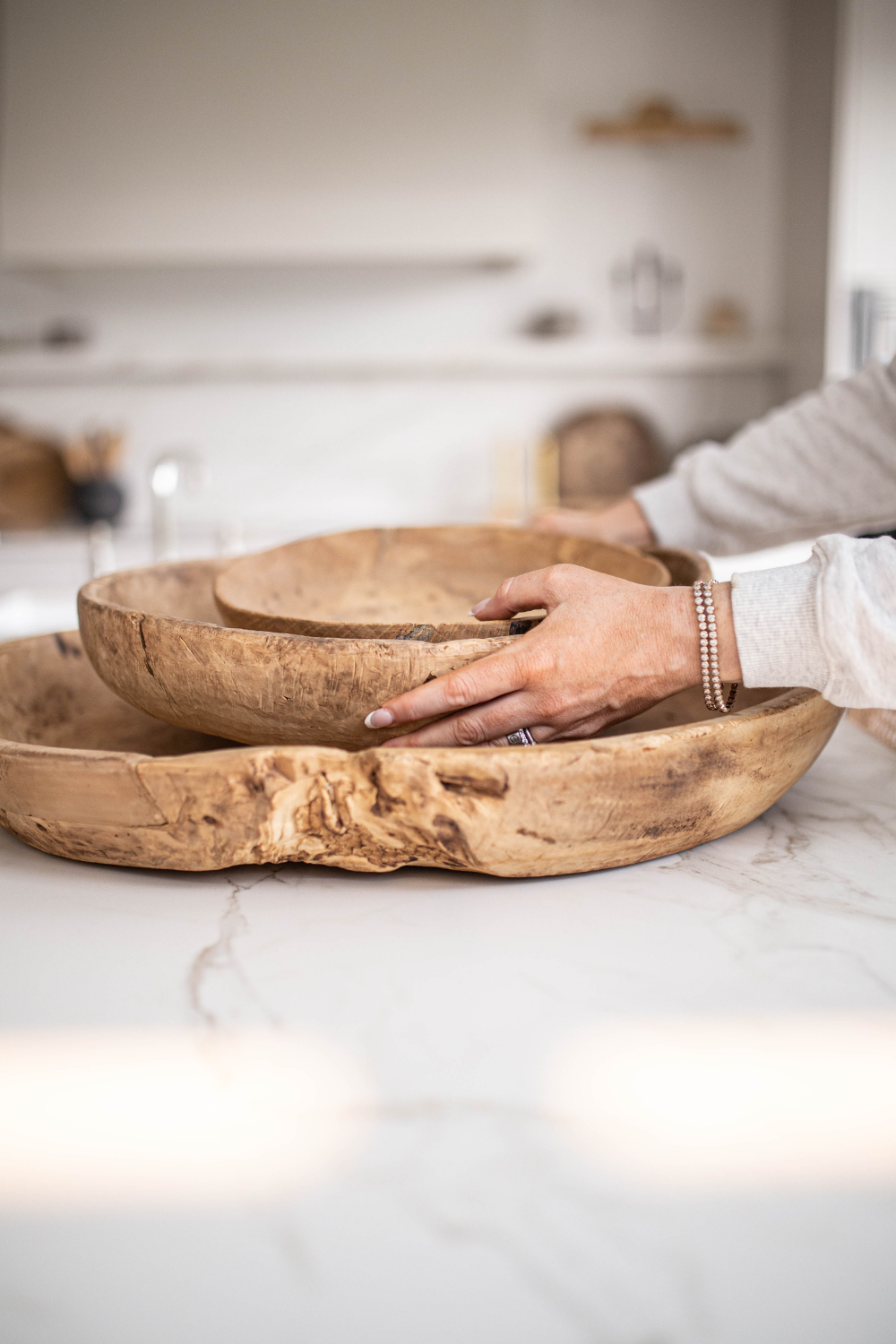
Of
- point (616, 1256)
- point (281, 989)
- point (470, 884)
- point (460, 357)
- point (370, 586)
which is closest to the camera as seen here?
point (616, 1256)

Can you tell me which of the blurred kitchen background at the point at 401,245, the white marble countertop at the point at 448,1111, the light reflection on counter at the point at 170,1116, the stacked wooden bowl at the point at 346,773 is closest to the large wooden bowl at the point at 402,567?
the stacked wooden bowl at the point at 346,773

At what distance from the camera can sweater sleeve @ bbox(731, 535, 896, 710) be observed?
1.64ft

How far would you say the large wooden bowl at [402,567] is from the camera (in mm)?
782

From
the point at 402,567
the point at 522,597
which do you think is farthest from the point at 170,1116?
the point at 402,567

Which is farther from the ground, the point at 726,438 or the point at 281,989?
the point at 726,438

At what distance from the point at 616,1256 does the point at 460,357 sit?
2991 mm

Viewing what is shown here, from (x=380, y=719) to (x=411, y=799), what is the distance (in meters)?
0.06

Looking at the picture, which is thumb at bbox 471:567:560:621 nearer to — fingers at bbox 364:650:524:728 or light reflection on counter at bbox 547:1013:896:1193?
fingers at bbox 364:650:524:728

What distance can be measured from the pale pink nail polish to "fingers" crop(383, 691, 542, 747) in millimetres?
13

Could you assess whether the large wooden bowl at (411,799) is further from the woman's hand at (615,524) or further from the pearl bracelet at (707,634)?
the woman's hand at (615,524)

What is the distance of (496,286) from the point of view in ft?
10.3

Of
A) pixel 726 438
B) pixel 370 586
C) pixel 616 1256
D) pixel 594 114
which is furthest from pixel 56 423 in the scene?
pixel 616 1256

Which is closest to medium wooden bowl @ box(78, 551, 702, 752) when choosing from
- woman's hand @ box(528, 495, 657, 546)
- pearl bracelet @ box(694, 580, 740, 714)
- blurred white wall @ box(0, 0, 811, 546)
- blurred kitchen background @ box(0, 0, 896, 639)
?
pearl bracelet @ box(694, 580, 740, 714)

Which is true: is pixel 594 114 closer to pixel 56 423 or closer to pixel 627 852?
pixel 56 423
